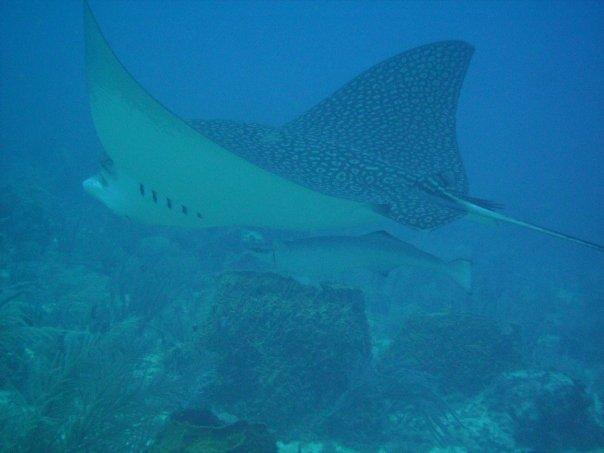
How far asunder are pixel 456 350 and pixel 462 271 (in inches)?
97.5

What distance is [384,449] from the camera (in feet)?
17.5

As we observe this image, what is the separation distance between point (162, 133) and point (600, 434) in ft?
26.4

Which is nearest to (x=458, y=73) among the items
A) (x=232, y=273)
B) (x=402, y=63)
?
(x=402, y=63)

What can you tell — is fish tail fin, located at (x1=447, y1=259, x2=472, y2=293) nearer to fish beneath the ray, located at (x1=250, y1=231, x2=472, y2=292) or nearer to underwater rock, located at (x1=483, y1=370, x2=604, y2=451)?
fish beneath the ray, located at (x1=250, y1=231, x2=472, y2=292)

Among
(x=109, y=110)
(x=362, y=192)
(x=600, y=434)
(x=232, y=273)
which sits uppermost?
(x=109, y=110)

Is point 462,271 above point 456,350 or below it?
above

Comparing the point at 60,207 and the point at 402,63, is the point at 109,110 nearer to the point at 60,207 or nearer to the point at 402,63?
the point at 402,63

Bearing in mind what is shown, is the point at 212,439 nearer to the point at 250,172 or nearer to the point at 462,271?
the point at 250,172

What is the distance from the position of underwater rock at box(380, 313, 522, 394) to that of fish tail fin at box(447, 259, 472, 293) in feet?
7.39

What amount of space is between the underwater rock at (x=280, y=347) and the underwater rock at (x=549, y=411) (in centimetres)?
275

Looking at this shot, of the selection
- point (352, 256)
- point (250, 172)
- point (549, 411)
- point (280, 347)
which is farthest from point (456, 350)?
point (250, 172)

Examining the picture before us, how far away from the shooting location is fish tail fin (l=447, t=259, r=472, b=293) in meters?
5.57

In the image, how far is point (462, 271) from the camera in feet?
18.3

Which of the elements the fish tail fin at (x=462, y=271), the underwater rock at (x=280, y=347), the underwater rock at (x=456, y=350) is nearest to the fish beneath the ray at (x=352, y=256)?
the fish tail fin at (x=462, y=271)
